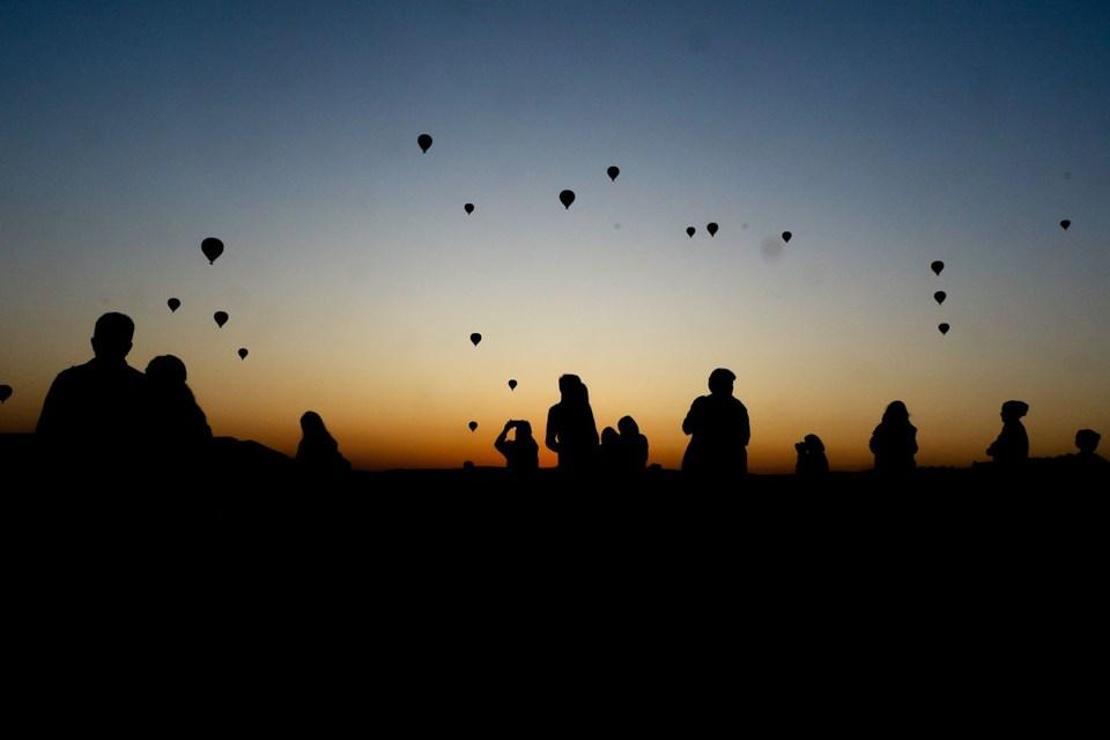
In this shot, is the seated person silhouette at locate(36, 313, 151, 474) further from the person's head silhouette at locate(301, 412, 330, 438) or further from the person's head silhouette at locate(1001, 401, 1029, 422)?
the person's head silhouette at locate(1001, 401, 1029, 422)

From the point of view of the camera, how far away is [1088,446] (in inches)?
→ 473

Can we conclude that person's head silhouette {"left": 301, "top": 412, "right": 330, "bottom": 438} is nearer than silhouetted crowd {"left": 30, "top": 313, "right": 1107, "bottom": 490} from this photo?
No

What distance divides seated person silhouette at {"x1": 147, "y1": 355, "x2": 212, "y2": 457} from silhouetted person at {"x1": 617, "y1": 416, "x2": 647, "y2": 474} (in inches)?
324

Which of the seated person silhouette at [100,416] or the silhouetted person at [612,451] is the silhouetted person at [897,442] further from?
the seated person silhouette at [100,416]

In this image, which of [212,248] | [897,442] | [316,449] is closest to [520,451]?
[316,449]

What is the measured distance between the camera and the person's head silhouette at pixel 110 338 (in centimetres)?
448

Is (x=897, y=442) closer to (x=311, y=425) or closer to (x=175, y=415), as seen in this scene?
(x=311, y=425)

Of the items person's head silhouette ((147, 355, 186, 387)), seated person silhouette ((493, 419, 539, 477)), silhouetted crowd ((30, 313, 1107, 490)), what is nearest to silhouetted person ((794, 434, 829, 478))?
silhouetted crowd ((30, 313, 1107, 490))

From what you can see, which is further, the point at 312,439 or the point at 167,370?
the point at 312,439

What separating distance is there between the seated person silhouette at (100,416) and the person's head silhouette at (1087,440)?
510 inches

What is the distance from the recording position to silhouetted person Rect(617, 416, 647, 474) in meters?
12.6

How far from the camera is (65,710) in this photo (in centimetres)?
382

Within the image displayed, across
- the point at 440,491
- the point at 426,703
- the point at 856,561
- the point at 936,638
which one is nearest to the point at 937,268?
the point at 440,491

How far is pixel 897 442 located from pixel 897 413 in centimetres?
43
